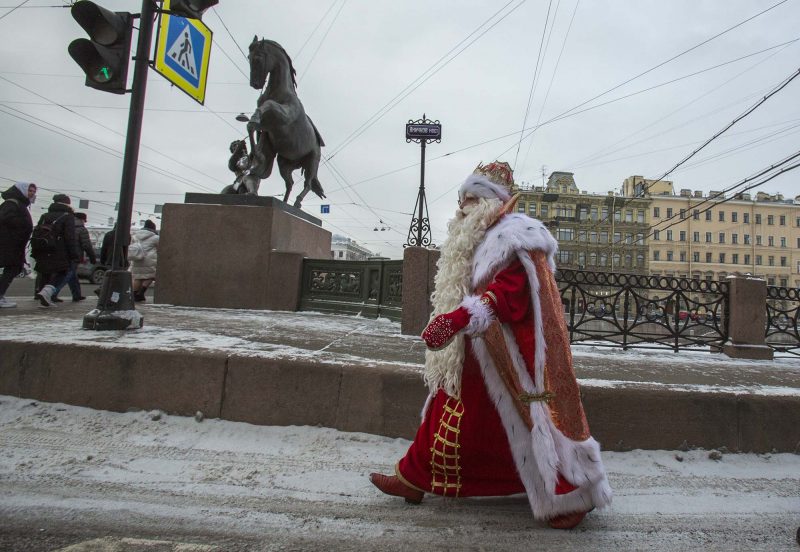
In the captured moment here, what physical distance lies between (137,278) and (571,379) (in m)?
7.67

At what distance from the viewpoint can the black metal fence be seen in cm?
514

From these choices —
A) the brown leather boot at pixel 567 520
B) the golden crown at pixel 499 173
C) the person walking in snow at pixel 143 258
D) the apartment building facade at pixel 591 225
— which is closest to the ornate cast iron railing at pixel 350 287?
the person walking in snow at pixel 143 258

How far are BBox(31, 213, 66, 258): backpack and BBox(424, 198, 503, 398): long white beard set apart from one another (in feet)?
20.4

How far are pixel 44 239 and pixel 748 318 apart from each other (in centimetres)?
918

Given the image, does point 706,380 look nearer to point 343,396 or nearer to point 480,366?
point 480,366

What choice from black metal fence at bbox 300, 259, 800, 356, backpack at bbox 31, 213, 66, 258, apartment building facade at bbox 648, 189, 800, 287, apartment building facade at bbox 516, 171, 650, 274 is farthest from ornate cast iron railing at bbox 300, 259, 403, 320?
apartment building facade at bbox 648, 189, 800, 287

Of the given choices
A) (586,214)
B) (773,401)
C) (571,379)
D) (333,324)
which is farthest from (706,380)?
(586,214)

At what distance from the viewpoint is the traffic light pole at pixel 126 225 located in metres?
3.78

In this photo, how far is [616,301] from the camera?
5277mm

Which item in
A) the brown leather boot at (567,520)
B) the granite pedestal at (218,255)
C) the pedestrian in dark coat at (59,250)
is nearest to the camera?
the brown leather boot at (567,520)

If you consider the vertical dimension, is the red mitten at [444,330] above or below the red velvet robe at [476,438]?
above

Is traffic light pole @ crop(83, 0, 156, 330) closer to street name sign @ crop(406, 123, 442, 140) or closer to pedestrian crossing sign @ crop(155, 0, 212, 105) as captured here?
pedestrian crossing sign @ crop(155, 0, 212, 105)

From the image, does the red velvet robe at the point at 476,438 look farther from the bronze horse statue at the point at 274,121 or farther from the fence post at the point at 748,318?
the bronze horse statue at the point at 274,121

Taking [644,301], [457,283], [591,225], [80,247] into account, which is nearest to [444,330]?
[457,283]
